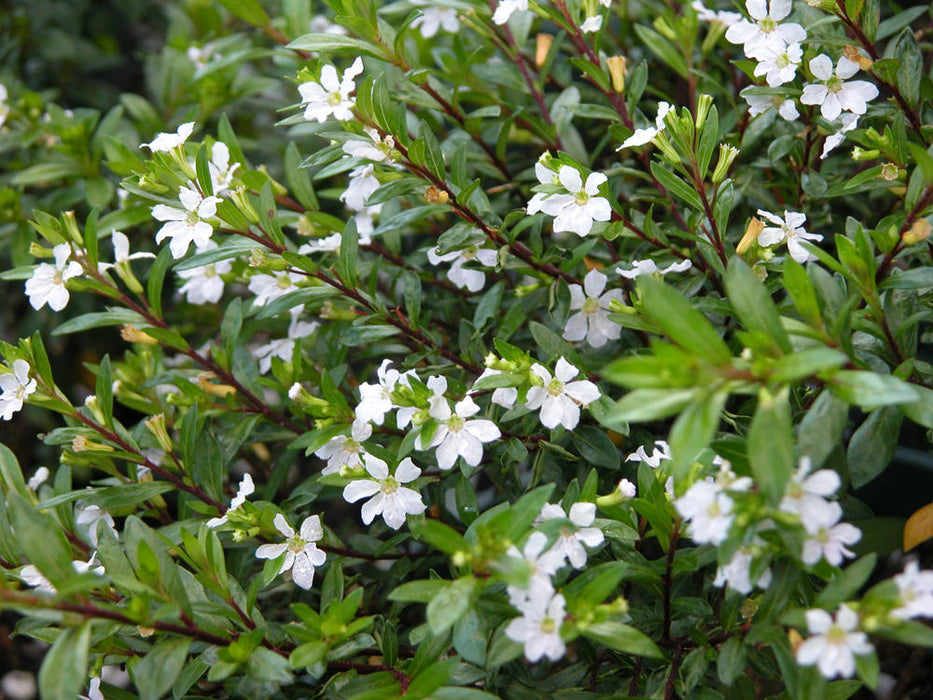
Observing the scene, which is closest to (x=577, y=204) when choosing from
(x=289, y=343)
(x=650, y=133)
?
(x=650, y=133)

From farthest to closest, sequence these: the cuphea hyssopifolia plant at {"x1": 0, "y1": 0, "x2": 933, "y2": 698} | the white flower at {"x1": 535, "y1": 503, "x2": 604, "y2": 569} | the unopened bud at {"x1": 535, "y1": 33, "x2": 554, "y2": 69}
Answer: the unopened bud at {"x1": 535, "y1": 33, "x2": 554, "y2": 69} < the white flower at {"x1": 535, "y1": 503, "x2": 604, "y2": 569} < the cuphea hyssopifolia plant at {"x1": 0, "y1": 0, "x2": 933, "y2": 698}

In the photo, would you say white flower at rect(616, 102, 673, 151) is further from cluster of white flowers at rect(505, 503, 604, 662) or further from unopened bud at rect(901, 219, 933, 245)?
cluster of white flowers at rect(505, 503, 604, 662)

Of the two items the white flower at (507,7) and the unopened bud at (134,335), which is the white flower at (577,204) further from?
the unopened bud at (134,335)

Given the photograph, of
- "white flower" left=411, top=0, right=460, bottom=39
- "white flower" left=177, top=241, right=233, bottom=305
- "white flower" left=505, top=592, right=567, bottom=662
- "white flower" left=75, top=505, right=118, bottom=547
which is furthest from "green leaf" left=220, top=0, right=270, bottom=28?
"white flower" left=505, top=592, right=567, bottom=662

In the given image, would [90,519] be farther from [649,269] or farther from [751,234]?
[751,234]

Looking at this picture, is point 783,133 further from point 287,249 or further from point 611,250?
point 287,249

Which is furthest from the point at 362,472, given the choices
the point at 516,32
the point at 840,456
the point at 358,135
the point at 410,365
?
the point at 516,32
